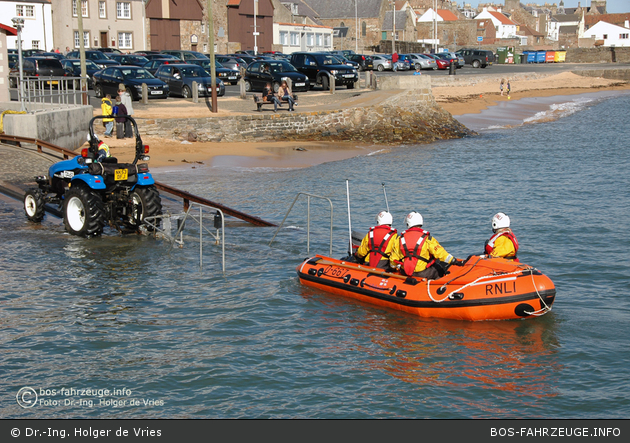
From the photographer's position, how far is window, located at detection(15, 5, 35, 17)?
173 ft

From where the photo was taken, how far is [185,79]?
104 ft

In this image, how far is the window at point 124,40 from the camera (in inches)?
2350

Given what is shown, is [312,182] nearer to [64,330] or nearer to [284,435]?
[64,330]

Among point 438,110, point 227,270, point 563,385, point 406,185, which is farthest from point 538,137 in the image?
point 563,385

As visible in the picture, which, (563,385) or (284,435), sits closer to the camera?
(284,435)

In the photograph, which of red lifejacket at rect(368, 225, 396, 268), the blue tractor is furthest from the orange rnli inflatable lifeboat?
the blue tractor

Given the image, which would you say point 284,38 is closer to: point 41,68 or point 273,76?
point 273,76

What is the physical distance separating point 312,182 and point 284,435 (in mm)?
14542

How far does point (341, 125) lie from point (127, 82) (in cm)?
935

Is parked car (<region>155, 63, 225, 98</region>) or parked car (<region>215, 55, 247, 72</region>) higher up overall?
parked car (<region>215, 55, 247, 72</region>)

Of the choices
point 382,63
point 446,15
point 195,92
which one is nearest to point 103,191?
point 195,92

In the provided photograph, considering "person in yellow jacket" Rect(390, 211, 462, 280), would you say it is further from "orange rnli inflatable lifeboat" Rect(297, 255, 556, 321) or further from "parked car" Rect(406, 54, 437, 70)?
"parked car" Rect(406, 54, 437, 70)

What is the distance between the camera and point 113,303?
10602 millimetres

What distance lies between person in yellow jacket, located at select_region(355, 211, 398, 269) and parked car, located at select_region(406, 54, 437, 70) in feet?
172
